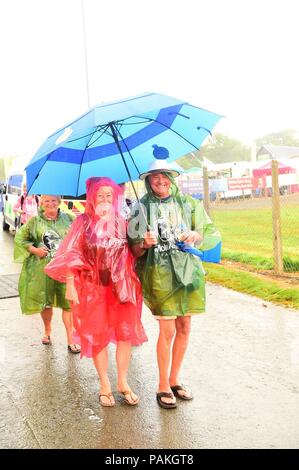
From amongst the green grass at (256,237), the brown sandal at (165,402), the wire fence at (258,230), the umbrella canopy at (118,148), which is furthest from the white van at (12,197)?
the brown sandal at (165,402)

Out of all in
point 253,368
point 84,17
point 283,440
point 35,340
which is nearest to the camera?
point 283,440

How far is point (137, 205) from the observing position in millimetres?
3613

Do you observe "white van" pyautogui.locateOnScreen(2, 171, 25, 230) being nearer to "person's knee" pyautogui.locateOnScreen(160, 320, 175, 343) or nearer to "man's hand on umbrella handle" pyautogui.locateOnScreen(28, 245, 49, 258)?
"man's hand on umbrella handle" pyautogui.locateOnScreen(28, 245, 49, 258)

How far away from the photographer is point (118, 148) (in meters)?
3.69

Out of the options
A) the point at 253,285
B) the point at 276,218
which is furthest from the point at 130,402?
the point at 276,218

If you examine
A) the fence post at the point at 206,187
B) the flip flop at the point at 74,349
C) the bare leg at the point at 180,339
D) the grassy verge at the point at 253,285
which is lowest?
the flip flop at the point at 74,349

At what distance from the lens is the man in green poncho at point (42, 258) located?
4926 millimetres

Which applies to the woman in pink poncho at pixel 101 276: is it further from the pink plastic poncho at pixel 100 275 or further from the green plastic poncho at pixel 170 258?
the green plastic poncho at pixel 170 258

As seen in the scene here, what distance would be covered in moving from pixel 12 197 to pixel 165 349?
1317 cm

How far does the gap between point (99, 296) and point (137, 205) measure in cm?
73

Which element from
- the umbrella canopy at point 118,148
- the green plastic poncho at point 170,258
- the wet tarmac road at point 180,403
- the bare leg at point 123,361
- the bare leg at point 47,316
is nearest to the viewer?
the wet tarmac road at point 180,403

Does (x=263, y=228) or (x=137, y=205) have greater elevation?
(x=137, y=205)

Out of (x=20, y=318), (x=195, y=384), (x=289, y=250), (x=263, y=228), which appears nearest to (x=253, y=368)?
(x=195, y=384)
